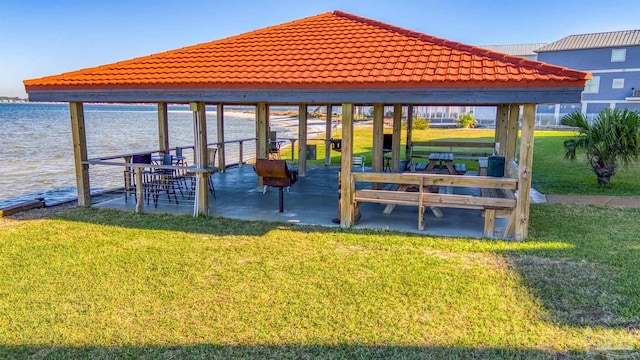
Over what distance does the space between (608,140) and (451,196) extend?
5742 mm

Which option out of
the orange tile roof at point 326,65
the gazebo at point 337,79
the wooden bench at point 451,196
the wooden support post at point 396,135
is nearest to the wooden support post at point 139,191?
the gazebo at point 337,79

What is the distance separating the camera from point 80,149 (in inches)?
A: 314

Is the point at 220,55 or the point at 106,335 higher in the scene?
the point at 220,55

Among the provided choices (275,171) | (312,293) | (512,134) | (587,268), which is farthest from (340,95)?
(512,134)

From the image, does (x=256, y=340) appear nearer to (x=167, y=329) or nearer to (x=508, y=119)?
(x=167, y=329)

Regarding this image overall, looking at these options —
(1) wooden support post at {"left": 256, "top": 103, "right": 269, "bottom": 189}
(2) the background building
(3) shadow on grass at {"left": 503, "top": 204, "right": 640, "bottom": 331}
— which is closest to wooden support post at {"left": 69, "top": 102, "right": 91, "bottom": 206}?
(1) wooden support post at {"left": 256, "top": 103, "right": 269, "bottom": 189}

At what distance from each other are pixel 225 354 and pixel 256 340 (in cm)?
29

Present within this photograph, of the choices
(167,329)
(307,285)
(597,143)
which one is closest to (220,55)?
(307,285)

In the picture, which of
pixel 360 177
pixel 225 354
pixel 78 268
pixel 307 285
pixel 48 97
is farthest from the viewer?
pixel 48 97

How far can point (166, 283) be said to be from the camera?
4703mm

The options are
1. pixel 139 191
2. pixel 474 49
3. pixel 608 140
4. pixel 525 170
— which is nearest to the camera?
pixel 525 170

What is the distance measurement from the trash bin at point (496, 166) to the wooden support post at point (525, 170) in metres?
1.72

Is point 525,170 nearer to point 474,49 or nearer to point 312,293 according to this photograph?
point 474,49

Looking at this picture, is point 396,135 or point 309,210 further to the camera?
point 396,135
